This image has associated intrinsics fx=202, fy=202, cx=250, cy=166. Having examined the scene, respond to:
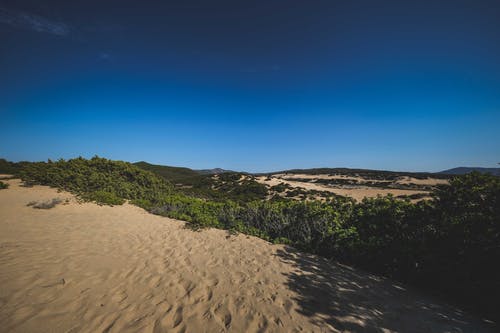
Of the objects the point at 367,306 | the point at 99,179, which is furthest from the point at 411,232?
the point at 99,179

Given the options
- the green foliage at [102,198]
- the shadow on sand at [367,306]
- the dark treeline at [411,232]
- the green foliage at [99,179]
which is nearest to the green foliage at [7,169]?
the green foliage at [99,179]

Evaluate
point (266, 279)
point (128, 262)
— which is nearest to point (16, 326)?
point (128, 262)

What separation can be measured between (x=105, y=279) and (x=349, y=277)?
556cm

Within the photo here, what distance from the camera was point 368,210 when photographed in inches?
251

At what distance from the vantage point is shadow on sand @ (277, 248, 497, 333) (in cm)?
339

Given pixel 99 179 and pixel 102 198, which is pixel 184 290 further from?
pixel 99 179

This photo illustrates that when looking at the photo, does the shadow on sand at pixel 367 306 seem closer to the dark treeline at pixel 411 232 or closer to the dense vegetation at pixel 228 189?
the dark treeline at pixel 411 232

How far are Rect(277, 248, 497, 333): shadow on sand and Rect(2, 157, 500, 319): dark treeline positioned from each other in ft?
1.74

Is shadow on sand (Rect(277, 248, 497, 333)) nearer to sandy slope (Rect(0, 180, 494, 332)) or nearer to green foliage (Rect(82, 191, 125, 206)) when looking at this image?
sandy slope (Rect(0, 180, 494, 332))

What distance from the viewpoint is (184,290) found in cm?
412

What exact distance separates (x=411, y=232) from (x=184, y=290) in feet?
18.6

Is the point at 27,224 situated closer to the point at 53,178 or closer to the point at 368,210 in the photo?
the point at 53,178

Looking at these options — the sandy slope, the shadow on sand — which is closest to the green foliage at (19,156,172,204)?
the sandy slope

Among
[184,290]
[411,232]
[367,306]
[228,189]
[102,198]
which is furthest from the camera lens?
[228,189]
